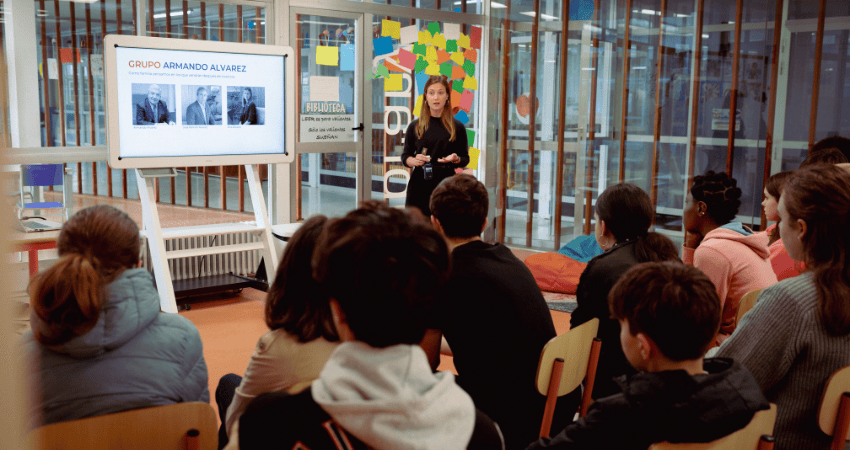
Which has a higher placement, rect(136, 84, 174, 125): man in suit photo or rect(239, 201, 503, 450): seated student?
rect(136, 84, 174, 125): man in suit photo

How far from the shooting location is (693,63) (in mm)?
5594

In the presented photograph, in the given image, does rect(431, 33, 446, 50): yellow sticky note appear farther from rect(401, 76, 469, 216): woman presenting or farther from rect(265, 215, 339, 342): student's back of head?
rect(265, 215, 339, 342): student's back of head

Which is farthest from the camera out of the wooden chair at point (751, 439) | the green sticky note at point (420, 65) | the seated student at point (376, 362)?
the green sticky note at point (420, 65)

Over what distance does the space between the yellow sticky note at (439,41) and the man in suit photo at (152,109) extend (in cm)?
277

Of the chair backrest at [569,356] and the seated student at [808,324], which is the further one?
the chair backrest at [569,356]

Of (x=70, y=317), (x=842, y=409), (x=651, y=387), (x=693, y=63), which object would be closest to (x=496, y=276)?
(x=651, y=387)

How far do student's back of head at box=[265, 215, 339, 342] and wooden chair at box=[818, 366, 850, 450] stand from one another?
1.13 meters

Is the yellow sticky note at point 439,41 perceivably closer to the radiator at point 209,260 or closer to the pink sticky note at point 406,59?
the pink sticky note at point 406,59

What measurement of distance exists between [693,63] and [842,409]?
4563 millimetres

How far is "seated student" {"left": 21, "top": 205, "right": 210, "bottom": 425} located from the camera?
1.55 m

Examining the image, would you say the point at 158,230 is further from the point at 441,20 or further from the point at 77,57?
the point at 441,20

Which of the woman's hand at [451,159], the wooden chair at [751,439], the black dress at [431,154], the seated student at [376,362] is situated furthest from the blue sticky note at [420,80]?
the seated student at [376,362]

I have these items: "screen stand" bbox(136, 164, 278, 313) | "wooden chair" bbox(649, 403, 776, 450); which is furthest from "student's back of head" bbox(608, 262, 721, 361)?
"screen stand" bbox(136, 164, 278, 313)

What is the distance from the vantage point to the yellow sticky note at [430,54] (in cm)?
611
